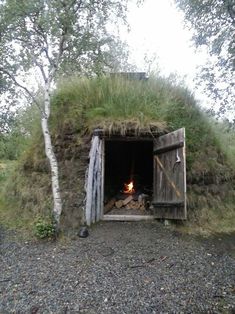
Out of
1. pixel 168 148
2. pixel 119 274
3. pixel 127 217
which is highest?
pixel 168 148

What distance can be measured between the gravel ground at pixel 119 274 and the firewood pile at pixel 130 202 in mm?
1313

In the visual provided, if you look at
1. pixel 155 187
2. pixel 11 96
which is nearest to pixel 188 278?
pixel 155 187

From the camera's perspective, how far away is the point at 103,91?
298 inches

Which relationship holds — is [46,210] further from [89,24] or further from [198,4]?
[198,4]

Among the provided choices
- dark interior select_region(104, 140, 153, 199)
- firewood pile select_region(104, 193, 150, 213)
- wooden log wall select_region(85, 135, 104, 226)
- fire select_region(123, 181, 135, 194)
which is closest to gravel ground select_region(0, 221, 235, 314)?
wooden log wall select_region(85, 135, 104, 226)

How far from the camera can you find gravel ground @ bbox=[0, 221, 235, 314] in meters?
3.73

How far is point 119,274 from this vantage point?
177 inches

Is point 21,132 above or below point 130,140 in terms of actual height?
above

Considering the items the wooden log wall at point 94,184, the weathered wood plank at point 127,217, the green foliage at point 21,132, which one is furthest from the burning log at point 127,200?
the green foliage at point 21,132

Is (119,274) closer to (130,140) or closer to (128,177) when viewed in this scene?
(130,140)

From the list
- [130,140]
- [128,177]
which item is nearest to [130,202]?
[128,177]

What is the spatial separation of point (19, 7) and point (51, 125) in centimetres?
269

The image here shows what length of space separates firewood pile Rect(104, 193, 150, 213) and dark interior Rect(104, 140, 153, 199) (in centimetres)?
99

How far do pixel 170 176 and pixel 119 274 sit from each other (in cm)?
251
